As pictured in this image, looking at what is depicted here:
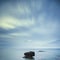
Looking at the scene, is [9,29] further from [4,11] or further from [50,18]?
[50,18]

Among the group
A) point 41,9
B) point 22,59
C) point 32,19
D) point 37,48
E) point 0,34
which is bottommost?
point 22,59

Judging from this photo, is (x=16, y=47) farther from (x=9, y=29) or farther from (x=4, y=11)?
(x=4, y=11)

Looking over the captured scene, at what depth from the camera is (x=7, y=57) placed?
8.96ft

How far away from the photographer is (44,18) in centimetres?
283

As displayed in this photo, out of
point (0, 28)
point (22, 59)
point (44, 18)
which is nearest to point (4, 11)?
point (0, 28)

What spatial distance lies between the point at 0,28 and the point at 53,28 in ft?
3.29

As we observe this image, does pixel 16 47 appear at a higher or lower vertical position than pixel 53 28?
lower

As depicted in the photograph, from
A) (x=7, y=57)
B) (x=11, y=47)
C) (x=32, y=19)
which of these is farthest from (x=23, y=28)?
(x=7, y=57)

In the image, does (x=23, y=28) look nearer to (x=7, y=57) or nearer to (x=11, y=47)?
(x=11, y=47)

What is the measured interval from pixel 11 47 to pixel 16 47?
9 cm

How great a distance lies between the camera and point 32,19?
283 centimetres

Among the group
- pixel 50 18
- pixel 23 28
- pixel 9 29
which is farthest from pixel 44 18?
pixel 9 29

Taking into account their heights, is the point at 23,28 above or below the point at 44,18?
below

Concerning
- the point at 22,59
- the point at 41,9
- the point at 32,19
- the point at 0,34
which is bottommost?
the point at 22,59
